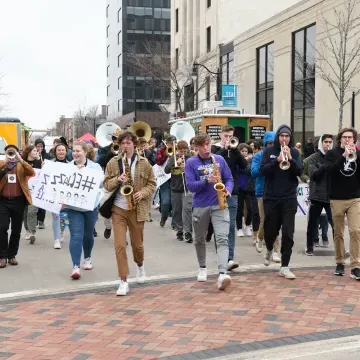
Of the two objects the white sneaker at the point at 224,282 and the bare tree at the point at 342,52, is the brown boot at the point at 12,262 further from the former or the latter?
the bare tree at the point at 342,52

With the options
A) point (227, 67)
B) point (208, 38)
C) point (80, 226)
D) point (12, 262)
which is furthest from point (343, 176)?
point (208, 38)

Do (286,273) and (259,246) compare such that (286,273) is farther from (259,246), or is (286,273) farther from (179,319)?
(179,319)

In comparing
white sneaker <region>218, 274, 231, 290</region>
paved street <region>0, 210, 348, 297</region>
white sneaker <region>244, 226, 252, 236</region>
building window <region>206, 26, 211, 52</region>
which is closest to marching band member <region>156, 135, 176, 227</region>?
paved street <region>0, 210, 348, 297</region>

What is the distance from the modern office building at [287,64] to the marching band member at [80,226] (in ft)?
62.7

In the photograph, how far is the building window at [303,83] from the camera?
29.0m

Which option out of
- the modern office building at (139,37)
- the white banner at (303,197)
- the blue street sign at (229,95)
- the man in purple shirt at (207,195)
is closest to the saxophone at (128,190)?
the man in purple shirt at (207,195)

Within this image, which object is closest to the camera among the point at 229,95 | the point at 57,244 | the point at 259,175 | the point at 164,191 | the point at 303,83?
the point at 259,175

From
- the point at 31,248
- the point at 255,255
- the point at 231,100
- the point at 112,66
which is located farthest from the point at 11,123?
the point at 112,66

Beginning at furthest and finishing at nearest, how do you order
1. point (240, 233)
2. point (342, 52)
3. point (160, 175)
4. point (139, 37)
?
point (139, 37)
point (342, 52)
point (160, 175)
point (240, 233)

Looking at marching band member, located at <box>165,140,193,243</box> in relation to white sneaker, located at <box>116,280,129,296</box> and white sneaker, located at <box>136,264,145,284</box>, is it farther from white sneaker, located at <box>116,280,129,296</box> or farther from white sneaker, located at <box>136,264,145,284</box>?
white sneaker, located at <box>116,280,129,296</box>

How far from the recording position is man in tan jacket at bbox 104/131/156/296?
266 inches

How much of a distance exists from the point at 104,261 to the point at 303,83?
23263mm

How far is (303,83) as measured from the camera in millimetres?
29938

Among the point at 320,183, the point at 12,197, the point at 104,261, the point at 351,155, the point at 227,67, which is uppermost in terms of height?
the point at 227,67
